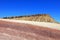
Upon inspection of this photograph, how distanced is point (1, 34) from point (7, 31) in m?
0.17

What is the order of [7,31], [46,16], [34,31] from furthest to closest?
1. [46,16]
2. [34,31]
3. [7,31]

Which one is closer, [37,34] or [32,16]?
[37,34]

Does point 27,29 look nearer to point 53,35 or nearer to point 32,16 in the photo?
point 53,35

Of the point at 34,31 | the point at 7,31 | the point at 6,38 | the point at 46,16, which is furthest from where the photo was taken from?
the point at 46,16

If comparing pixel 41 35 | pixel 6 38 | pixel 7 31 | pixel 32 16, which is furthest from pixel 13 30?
pixel 32 16

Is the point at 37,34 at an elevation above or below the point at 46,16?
below

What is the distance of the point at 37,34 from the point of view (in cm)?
361

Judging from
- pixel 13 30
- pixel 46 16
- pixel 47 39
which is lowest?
pixel 47 39

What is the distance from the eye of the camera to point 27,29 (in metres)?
3.76

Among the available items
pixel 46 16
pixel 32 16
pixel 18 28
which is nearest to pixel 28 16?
pixel 32 16

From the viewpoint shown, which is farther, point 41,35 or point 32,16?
point 32,16

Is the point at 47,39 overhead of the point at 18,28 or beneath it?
beneath

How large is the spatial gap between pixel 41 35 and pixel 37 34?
3.8 inches

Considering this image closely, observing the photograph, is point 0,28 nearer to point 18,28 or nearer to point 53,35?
point 18,28
